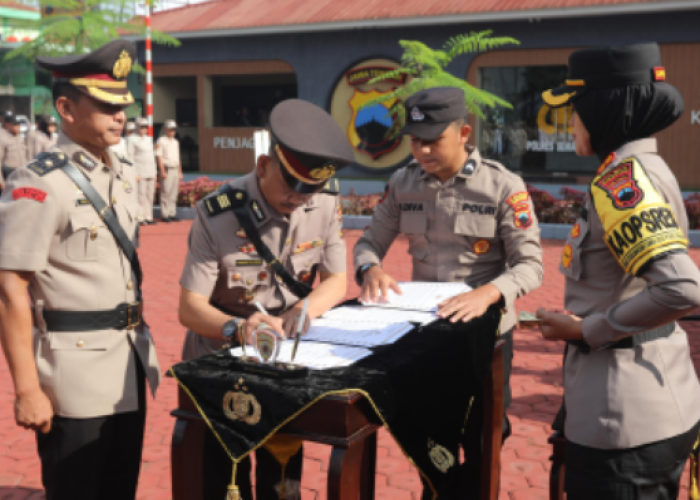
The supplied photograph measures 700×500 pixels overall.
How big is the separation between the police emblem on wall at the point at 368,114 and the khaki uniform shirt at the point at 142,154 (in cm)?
531

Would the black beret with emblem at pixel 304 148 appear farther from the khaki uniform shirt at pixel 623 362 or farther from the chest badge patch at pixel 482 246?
the chest badge patch at pixel 482 246

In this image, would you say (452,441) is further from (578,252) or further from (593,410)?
(578,252)

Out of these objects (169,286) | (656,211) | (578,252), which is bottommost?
(169,286)

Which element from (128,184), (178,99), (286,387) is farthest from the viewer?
(178,99)

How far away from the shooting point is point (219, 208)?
9.92 ft

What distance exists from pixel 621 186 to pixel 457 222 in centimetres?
139

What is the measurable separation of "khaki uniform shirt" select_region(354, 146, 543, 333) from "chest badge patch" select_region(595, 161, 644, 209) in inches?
43.9

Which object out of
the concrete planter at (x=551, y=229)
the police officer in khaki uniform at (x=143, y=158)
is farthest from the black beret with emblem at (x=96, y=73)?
the police officer in khaki uniform at (x=143, y=158)

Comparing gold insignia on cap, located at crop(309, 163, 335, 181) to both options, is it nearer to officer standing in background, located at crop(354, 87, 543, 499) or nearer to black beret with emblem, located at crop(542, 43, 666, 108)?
officer standing in background, located at crop(354, 87, 543, 499)

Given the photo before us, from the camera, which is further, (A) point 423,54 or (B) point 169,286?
(A) point 423,54

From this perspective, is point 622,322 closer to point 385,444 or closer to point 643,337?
point 643,337

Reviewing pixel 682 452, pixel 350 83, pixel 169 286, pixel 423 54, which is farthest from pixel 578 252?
pixel 350 83

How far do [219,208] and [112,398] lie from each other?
0.87 meters

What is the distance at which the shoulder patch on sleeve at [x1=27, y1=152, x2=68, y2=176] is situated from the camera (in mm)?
2873
